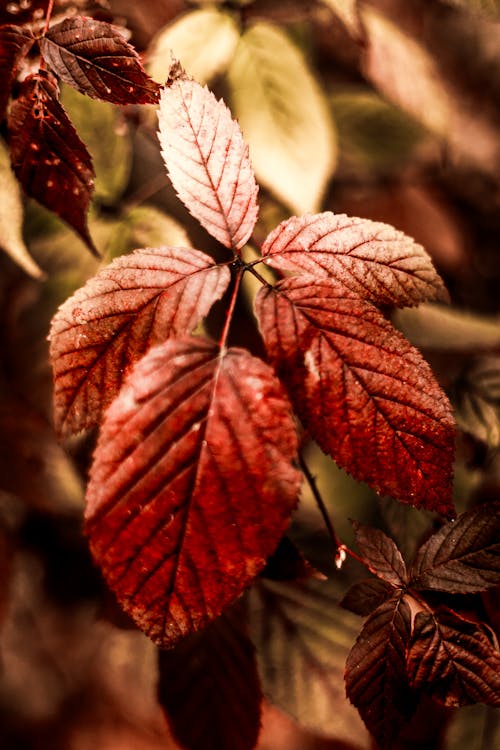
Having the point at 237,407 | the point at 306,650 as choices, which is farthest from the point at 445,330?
the point at 237,407

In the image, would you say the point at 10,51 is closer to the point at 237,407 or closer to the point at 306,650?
the point at 237,407

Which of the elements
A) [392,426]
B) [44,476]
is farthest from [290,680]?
[44,476]

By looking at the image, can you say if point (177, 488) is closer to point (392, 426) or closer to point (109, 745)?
point (392, 426)

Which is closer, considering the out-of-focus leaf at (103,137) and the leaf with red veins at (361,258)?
the leaf with red veins at (361,258)

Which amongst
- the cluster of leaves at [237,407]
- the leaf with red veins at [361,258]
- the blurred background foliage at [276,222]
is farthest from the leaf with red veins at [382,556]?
the leaf with red veins at [361,258]

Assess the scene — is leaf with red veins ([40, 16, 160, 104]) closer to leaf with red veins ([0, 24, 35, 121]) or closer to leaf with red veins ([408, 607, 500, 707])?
leaf with red veins ([0, 24, 35, 121])

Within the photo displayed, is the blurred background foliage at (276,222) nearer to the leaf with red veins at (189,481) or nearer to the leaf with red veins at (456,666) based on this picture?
the leaf with red veins at (456,666)
